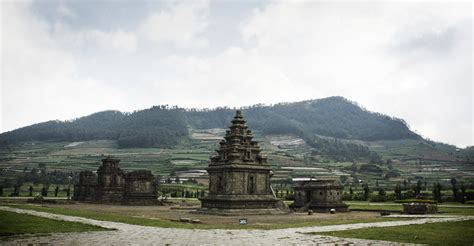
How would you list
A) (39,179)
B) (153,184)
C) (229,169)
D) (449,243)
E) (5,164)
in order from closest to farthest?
(449,243)
(229,169)
(153,184)
(39,179)
(5,164)

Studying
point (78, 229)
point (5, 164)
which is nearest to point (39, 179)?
point (5, 164)

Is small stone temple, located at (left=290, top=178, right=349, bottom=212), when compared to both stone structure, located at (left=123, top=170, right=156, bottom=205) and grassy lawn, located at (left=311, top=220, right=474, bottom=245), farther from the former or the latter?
grassy lawn, located at (left=311, top=220, right=474, bottom=245)

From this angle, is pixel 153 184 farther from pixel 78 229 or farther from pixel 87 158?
pixel 87 158

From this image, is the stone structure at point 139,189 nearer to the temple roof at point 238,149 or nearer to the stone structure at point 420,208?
the temple roof at point 238,149

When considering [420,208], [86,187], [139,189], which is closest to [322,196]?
[420,208]

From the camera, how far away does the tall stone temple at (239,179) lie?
4672 cm

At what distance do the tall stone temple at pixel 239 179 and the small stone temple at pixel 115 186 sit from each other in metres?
23.4

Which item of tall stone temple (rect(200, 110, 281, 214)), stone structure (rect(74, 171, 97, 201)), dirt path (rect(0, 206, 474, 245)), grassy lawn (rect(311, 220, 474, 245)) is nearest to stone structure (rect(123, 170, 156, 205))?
stone structure (rect(74, 171, 97, 201))

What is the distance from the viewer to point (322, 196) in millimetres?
56062

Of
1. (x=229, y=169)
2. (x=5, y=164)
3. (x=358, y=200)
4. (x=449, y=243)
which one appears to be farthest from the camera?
(x=5, y=164)

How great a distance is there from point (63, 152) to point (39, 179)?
3119 inches

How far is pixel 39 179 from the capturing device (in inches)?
4779

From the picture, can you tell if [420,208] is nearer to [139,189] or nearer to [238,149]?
[238,149]

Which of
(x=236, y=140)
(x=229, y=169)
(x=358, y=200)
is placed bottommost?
(x=358, y=200)
